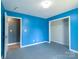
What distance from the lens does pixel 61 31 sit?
6.34 metres

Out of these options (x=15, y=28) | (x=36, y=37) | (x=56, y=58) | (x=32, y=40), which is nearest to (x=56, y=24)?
(x=36, y=37)

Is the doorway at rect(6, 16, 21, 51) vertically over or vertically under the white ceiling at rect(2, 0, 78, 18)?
under

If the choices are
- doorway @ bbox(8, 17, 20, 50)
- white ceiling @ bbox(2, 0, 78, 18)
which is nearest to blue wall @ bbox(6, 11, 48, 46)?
white ceiling @ bbox(2, 0, 78, 18)

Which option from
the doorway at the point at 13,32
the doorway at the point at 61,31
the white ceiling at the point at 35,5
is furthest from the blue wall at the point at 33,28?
the doorway at the point at 13,32

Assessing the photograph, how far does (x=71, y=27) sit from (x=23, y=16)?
328 centimetres

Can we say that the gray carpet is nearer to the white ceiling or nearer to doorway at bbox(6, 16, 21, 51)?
doorway at bbox(6, 16, 21, 51)

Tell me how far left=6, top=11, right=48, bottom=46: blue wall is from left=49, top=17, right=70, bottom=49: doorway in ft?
2.14

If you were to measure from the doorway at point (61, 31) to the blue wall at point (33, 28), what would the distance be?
0.65 metres

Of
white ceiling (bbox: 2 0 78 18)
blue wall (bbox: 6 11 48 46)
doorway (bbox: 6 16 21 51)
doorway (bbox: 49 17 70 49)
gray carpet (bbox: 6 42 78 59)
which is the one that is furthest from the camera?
doorway (bbox: 6 16 21 51)

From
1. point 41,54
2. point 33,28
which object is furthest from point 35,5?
point 33,28

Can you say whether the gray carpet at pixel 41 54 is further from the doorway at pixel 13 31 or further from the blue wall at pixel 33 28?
the doorway at pixel 13 31

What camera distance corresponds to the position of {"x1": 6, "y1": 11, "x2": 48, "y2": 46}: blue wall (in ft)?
16.8

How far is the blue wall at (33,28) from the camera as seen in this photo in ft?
16.8

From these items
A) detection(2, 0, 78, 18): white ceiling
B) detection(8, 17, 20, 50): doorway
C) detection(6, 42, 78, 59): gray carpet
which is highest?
detection(2, 0, 78, 18): white ceiling
